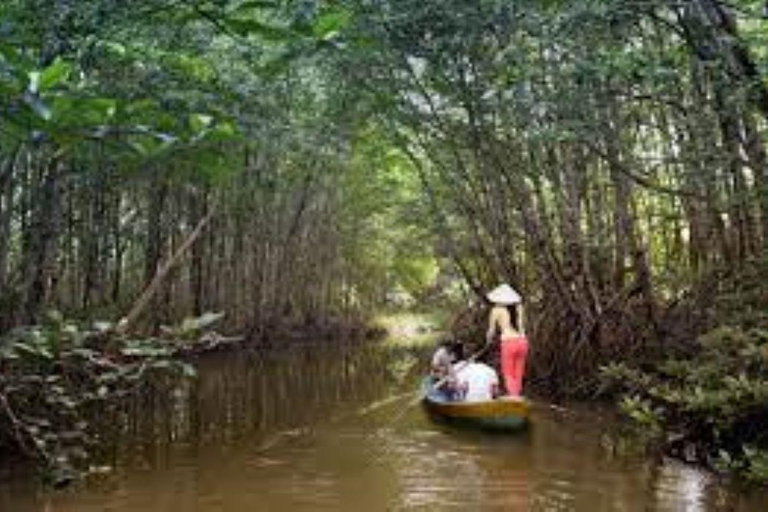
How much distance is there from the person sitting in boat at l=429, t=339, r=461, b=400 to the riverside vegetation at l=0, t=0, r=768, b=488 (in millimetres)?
945

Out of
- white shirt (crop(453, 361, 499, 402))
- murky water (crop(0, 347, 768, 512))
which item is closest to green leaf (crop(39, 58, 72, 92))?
murky water (crop(0, 347, 768, 512))

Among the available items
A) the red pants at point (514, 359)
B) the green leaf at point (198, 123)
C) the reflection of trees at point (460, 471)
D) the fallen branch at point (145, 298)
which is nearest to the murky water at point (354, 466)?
the reflection of trees at point (460, 471)

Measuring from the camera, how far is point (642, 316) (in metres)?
10.4

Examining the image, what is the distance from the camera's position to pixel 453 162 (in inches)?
551

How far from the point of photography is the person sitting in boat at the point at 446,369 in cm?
1012

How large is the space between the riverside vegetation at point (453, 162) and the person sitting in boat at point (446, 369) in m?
0.95

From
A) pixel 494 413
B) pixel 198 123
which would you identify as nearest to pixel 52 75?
pixel 198 123

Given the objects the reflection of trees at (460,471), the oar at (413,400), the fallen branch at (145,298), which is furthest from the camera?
the oar at (413,400)

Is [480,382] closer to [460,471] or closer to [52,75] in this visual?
[460,471]

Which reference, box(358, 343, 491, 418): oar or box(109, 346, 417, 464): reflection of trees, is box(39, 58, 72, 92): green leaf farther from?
box(358, 343, 491, 418): oar

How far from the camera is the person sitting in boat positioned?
1012 cm

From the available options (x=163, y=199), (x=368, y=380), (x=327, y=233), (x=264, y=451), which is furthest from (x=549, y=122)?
(x=327, y=233)

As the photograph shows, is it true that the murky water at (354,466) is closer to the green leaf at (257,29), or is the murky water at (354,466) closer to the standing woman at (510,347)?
the standing woman at (510,347)

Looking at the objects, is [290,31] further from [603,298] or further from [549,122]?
[603,298]
